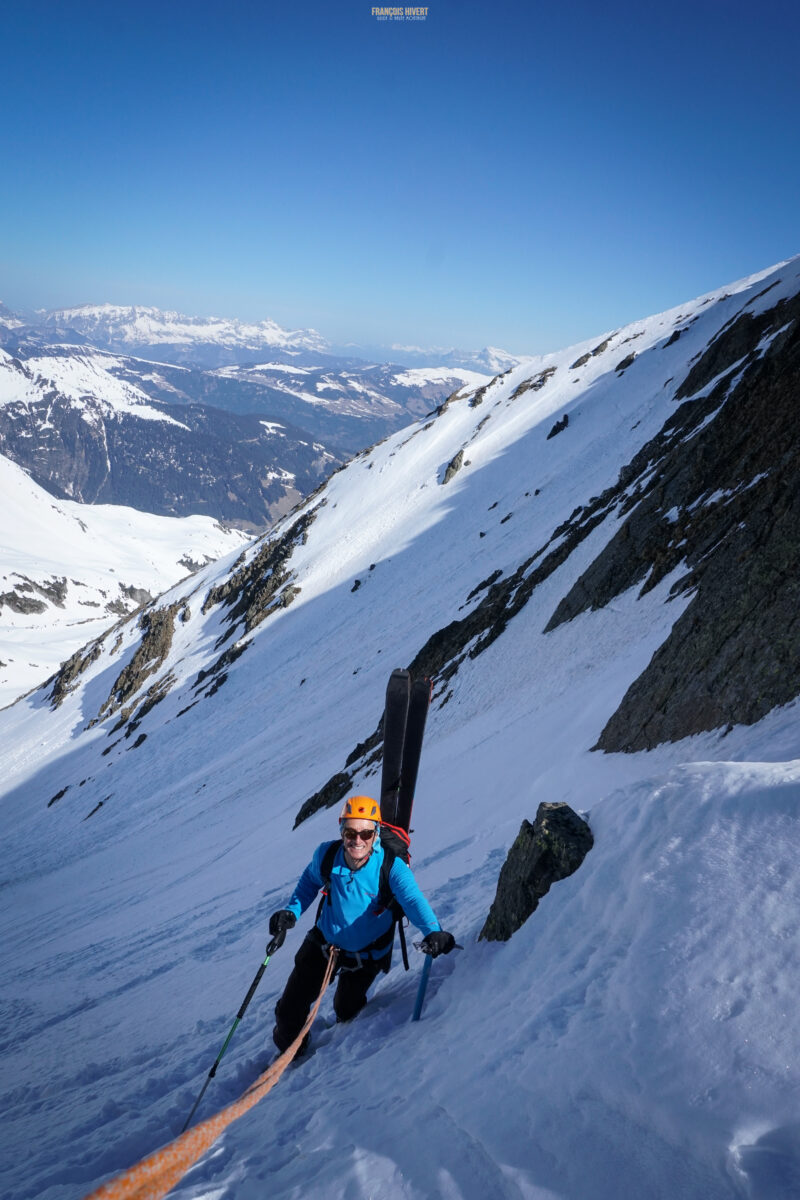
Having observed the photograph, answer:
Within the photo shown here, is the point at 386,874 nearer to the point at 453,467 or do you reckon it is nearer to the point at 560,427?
the point at 560,427

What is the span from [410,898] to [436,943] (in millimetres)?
463

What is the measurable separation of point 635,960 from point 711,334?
50871 millimetres

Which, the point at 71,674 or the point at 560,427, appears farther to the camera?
the point at 71,674

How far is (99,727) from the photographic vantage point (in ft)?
175

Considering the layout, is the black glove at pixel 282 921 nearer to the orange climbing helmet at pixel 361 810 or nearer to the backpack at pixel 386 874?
the backpack at pixel 386 874

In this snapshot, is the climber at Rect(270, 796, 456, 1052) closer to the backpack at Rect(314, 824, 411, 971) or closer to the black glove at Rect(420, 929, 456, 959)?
the backpack at Rect(314, 824, 411, 971)

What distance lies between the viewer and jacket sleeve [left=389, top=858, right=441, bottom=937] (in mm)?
5492

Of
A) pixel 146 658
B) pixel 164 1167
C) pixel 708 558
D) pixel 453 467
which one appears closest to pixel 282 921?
pixel 164 1167

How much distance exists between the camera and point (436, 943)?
5.24 m

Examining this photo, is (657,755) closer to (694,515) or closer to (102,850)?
(694,515)

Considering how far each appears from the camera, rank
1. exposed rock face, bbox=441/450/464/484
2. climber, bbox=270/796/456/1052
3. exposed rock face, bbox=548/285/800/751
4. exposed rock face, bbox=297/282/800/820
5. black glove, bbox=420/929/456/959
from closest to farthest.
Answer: black glove, bbox=420/929/456/959 → climber, bbox=270/796/456/1052 → exposed rock face, bbox=548/285/800/751 → exposed rock face, bbox=297/282/800/820 → exposed rock face, bbox=441/450/464/484

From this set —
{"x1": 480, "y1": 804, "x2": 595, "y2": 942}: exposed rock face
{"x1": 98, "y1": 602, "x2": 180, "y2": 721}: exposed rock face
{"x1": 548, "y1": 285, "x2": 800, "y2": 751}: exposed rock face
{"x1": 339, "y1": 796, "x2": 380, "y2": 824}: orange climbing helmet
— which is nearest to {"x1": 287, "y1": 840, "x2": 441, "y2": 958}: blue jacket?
{"x1": 339, "y1": 796, "x2": 380, "y2": 824}: orange climbing helmet

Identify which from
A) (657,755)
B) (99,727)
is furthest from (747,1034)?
(99,727)

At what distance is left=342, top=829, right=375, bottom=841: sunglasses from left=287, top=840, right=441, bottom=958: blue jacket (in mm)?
270
